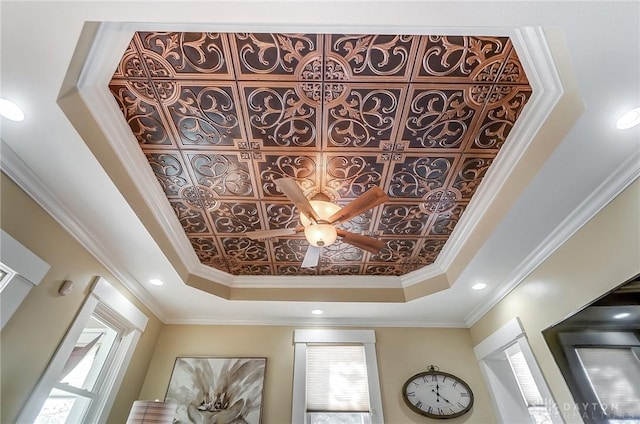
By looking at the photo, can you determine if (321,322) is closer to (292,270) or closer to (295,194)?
(292,270)

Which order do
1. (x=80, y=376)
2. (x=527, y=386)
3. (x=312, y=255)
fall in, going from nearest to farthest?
(x=312, y=255)
(x=80, y=376)
(x=527, y=386)

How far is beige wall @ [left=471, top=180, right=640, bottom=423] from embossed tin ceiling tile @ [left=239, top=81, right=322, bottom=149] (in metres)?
1.66

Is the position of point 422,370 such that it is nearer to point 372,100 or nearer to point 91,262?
point 372,100

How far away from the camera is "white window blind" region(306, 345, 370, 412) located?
306cm

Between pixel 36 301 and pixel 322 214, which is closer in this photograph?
pixel 36 301

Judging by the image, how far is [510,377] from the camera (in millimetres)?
3115

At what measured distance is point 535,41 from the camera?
130cm

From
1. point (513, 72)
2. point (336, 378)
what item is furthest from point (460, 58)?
point (336, 378)

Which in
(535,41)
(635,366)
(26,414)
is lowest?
(26,414)

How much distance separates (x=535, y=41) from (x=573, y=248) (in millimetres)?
1366

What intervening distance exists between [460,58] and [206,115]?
4.22ft

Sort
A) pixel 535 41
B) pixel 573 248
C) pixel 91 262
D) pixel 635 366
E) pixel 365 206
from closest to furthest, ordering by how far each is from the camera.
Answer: pixel 535 41 < pixel 635 366 < pixel 365 206 < pixel 573 248 < pixel 91 262

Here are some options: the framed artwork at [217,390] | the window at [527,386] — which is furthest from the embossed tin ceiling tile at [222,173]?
the window at [527,386]

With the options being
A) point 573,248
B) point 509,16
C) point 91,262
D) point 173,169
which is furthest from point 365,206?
point 91,262
